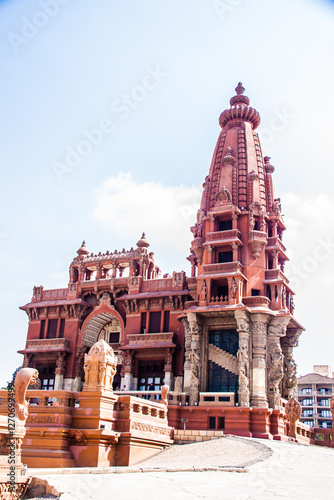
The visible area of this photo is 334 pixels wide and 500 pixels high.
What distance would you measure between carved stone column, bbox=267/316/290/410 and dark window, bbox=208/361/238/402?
6.23ft

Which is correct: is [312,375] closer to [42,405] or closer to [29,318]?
[29,318]

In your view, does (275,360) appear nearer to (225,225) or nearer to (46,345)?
(225,225)

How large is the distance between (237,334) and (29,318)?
1646 cm

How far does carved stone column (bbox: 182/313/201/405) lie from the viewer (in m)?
28.2

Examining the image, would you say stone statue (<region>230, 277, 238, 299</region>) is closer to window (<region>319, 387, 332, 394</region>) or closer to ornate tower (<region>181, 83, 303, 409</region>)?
ornate tower (<region>181, 83, 303, 409</region>)

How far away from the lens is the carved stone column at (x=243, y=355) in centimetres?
2720

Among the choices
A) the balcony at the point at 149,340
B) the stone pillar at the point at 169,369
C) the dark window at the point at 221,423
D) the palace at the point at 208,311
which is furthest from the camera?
the balcony at the point at 149,340

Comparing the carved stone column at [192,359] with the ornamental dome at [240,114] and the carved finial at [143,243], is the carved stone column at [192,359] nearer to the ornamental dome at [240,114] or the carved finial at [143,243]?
the carved finial at [143,243]

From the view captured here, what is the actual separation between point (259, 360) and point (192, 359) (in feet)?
12.0

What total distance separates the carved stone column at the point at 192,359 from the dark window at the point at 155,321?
4.27 m

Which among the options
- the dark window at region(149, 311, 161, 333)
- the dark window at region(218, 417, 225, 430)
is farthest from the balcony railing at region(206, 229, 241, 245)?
the dark window at region(218, 417, 225, 430)

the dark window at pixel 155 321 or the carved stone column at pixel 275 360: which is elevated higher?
the dark window at pixel 155 321

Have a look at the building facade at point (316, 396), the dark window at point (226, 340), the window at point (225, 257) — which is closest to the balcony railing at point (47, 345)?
the dark window at point (226, 340)

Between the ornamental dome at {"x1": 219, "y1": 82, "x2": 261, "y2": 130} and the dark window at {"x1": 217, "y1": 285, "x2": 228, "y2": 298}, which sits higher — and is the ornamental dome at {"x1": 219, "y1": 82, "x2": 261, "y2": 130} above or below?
above
